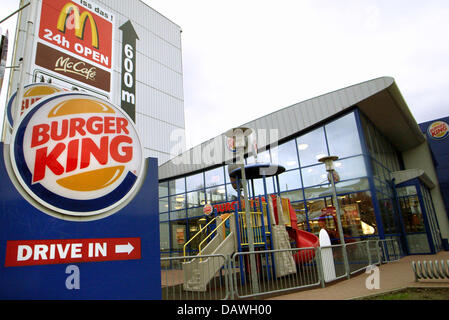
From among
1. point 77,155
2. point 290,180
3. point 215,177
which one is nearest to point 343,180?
point 290,180

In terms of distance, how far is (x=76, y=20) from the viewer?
700 centimetres

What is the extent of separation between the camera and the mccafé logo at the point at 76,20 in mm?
6785

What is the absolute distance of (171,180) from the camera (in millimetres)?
23938

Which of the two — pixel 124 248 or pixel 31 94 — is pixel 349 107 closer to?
pixel 31 94

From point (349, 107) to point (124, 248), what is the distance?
49.4 feet

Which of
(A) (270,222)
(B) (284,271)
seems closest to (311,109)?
(A) (270,222)

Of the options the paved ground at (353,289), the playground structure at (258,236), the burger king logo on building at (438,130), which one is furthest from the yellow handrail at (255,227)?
the burger king logo on building at (438,130)

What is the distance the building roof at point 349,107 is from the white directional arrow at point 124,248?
14.7 metres

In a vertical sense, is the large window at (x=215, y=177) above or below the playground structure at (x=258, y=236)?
above

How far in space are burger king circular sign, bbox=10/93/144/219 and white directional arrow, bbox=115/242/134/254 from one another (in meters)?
0.41

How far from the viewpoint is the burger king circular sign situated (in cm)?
299

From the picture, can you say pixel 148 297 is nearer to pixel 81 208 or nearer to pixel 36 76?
pixel 81 208

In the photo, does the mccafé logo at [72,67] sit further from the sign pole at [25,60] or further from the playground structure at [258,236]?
the playground structure at [258,236]

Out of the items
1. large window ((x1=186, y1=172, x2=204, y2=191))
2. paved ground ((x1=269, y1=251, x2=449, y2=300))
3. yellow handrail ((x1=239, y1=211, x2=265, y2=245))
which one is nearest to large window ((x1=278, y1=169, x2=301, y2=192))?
yellow handrail ((x1=239, y1=211, x2=265, y2=245))
